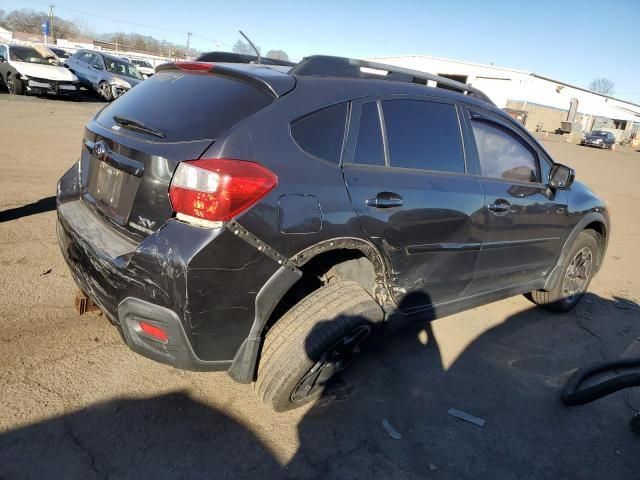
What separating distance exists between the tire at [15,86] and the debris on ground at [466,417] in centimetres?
1967

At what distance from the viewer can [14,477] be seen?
2.06m

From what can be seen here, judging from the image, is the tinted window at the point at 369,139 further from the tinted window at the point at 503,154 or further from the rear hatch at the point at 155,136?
the tinted window at the point at 503,154

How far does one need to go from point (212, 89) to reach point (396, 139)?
1.10m

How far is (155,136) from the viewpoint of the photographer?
2.33m

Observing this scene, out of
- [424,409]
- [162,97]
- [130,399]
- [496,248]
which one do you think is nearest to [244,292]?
[130,399]

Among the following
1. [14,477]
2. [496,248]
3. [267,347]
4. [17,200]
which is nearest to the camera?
[14,477]

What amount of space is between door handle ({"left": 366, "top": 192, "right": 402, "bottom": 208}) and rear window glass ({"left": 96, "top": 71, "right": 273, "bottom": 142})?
76 centimetres

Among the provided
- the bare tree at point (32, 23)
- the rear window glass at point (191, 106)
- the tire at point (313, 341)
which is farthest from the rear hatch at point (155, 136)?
the bare tree at point (32, 23)

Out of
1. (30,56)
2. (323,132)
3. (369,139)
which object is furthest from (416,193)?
(30,56)

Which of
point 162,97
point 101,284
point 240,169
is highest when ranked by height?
point 162,97

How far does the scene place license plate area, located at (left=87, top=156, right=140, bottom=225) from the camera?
2346 millimetres

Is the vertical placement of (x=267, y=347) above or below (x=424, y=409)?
above

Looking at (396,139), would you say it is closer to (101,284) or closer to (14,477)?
(101,284)

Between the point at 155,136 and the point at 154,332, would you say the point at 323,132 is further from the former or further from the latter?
the point at 154,332
